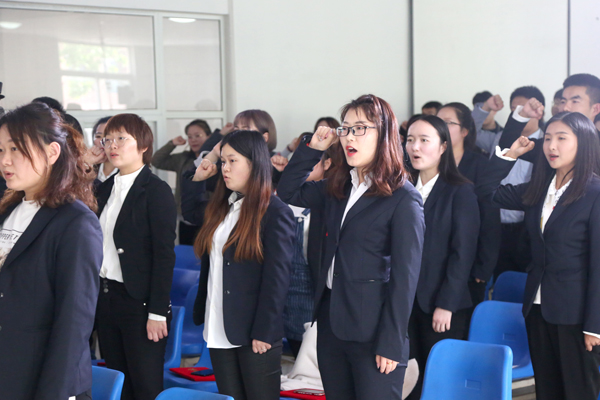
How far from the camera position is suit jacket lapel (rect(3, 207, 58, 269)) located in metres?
1.63

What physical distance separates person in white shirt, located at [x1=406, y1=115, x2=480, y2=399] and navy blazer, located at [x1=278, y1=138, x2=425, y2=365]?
2.72 feet

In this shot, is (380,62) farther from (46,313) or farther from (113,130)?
(46,313)

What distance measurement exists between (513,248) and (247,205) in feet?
7.62

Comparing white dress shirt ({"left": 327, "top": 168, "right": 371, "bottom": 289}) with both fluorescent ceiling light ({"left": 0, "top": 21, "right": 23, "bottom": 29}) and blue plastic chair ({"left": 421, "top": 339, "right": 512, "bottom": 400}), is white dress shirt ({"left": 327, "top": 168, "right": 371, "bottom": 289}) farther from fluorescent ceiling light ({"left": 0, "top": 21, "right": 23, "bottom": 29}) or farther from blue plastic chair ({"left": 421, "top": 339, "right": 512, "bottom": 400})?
fluorescent ceiling light ({"left": 0, "top": 21, "right": 23, "bottom": 29})

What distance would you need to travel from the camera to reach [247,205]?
2381 millimetres

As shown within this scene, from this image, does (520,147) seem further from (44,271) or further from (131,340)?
(44,271)

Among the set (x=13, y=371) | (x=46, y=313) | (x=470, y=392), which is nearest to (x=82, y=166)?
(x=46, y=313)

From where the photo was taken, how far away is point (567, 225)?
96.2 inches

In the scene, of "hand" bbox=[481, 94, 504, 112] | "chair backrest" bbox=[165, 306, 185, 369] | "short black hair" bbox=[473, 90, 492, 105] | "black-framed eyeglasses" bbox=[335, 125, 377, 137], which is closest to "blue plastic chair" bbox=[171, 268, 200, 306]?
"chair backrest" bbox=[165, 306, 185, 369]

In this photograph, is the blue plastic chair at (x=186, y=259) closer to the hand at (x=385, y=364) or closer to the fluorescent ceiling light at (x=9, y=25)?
the hand at (x=385, y=364)

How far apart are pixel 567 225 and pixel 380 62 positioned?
4.04 metres

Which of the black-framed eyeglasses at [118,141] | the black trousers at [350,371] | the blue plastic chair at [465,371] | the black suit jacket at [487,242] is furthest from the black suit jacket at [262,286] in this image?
the black suit jacket at [487,242]

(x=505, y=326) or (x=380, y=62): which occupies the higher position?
(x=380, y=62)

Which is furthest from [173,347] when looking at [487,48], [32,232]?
[487,48]
